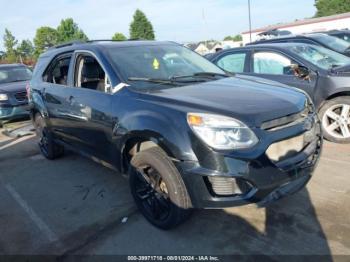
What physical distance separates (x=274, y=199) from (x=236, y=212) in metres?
0.72

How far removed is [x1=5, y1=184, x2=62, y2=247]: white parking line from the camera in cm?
345

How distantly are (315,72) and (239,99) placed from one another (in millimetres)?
2906

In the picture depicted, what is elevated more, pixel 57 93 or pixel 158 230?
pixel 57 93

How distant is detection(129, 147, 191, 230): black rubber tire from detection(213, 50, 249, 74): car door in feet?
12.2

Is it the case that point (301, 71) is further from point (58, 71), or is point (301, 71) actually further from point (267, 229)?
point (58, 71)

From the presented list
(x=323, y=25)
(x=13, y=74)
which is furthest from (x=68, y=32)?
(x=13, y=74)

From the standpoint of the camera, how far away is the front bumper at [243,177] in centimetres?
274

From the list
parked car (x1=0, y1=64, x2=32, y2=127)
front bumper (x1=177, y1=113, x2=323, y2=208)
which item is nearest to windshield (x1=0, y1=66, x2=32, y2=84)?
parked car (x1=0, y1=64, x2=32, y2=127)

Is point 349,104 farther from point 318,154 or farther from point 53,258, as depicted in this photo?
point 53,258

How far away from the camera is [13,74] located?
10.7m

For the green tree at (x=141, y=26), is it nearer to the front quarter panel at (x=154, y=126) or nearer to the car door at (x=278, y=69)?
the car door at (x=278, y=69)

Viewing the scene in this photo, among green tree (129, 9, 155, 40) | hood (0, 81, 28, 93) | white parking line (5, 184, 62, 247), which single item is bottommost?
white parking line (5, 184, 62, 247)

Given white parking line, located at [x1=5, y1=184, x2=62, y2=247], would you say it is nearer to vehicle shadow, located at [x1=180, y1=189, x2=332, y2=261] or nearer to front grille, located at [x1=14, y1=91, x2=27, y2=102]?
vehicle shadow, located at [x1=180, y1=189, x2=332, y2=261]

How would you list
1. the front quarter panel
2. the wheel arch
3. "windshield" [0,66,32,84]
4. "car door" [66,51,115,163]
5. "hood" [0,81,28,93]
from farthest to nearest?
"windshield" [0,66,32,84], "hood" [0,81,28,93], "car door" [66,51,115,163], the wheel arch, the front quarter panel
